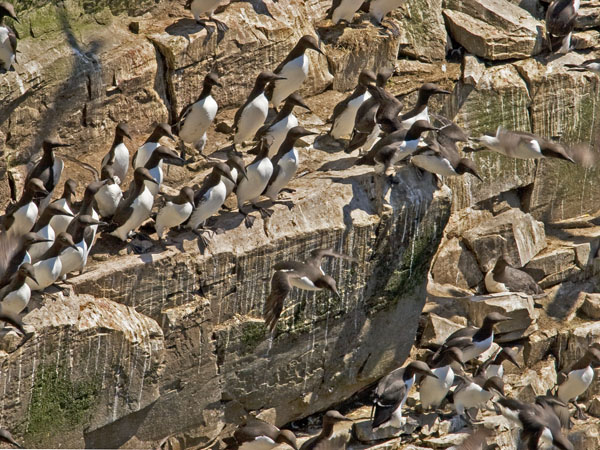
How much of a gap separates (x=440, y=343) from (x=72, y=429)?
5134 mm

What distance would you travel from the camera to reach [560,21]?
17.4 metres

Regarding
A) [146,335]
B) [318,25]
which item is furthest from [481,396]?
[318,25]

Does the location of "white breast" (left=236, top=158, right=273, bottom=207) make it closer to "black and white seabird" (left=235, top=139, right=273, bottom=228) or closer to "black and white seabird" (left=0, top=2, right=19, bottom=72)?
"black and white seabird" (left=235, top=139, right=273, bottom=228)

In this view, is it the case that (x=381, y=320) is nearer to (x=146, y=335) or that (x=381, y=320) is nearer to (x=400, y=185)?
(x=400, y=185)

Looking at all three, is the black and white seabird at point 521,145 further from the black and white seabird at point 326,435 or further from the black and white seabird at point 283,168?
the black and white seabird at point 326,435

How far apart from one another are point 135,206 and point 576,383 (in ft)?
20.9

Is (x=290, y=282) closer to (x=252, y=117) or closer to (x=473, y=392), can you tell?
(x=252, y=117)

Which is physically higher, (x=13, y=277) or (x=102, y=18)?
(x=102, y=18)

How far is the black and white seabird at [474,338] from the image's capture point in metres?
14.7

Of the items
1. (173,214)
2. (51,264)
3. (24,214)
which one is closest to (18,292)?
(51,264)

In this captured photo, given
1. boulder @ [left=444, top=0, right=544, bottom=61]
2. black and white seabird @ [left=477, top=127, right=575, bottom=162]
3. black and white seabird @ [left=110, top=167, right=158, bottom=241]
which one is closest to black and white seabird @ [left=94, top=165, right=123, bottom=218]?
black and white seabird @ [left=110, top=167, right=158, bottom=241]

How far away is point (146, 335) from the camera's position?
1224cm

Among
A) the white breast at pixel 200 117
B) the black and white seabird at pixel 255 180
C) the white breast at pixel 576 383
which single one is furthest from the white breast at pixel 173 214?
the white breast at pixel 576 383

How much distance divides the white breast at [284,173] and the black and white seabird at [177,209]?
1083mm
